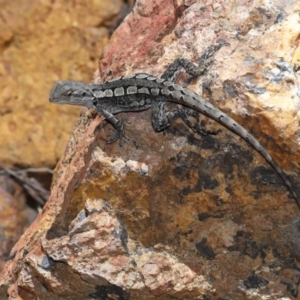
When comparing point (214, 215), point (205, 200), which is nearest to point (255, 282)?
point (214, 215)

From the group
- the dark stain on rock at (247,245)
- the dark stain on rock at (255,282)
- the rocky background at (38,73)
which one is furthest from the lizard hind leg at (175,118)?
the rocky background at (38,73)

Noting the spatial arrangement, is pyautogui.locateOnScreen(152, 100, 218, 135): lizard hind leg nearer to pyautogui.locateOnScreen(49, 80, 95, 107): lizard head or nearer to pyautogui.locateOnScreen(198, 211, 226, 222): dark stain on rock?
pyautogui.locateOnScreen(198, 211, 226, 222): dark stain on rock

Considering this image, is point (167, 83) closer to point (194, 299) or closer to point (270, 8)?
point (270, 8)

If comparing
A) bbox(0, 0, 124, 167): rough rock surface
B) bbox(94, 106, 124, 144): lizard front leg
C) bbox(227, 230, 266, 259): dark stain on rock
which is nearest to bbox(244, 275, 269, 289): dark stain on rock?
bbox(227, 230, 266, 259): dark stain on rock

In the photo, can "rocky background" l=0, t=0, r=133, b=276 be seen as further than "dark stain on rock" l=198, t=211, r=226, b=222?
Yes

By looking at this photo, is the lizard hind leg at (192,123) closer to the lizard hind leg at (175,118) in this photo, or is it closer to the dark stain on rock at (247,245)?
the lizard hind leg at (175,118)

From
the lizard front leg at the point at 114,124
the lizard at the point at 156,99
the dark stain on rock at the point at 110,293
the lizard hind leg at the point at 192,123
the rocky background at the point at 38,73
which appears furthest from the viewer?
the rocky background at the point at 38,73

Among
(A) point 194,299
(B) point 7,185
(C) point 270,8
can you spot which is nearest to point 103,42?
(B) point 7,185
